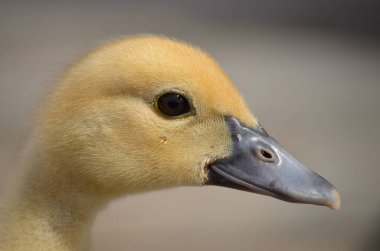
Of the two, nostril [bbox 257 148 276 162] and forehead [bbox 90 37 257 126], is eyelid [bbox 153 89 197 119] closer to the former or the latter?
forehead [bbox 90 37 257 126]

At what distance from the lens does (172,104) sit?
1.44 m

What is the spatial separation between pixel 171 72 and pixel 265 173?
284 mm

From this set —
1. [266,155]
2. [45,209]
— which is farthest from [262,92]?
[45,209]

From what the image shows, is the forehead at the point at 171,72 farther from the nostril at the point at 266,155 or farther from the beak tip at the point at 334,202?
the beak tip at the point at 334,202

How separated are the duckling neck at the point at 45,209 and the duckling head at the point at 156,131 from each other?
0.9 inches

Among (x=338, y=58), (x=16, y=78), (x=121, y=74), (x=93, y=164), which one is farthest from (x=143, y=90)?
(x=338, y=58)

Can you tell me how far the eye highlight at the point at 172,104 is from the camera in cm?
143

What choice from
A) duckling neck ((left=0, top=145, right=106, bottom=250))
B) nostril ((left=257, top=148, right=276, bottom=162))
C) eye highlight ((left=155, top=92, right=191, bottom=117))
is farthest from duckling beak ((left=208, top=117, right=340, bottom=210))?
duckling neck ((left=0, top=145, right=106, bottom=250))

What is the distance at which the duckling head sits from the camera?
4.71ft

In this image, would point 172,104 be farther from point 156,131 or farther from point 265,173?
point 265,173

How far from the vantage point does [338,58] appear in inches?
163

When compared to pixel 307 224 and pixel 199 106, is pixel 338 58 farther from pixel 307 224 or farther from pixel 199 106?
pixel 199 106

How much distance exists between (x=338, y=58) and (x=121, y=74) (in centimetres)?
290

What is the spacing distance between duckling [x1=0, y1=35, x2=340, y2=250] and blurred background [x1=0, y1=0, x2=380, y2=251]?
3.35ft
